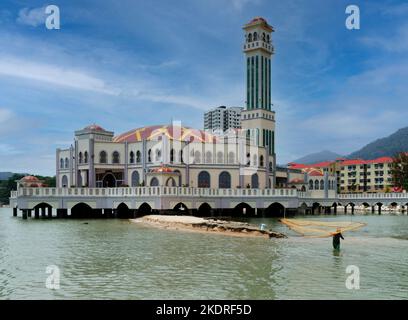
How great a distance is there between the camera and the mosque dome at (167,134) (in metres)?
69.8


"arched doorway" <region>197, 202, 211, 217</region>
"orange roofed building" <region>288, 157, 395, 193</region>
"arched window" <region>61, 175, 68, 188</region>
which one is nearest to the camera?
"arched doorway" <region>197, 202, 211, 217</region>

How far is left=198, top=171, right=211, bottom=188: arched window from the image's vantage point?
6819 centimetres

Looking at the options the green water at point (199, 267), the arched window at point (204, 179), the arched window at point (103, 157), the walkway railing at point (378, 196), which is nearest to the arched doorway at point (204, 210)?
the arched window at point (204, 179)

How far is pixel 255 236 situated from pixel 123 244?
9.87m

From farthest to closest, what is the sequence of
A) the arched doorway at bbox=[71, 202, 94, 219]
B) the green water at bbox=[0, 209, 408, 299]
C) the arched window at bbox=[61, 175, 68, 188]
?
the arched window at bbox=[61, 175, 68, 188], the arched doorway at bbox=[71, 202, 94, 219], the green water at bbox=[0, 209, 408, 299]

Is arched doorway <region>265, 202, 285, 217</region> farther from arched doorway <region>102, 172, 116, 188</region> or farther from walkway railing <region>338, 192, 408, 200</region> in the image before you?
walkway railing <region>338, 192, 408, 200</region>

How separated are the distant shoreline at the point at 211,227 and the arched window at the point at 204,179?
1915cm

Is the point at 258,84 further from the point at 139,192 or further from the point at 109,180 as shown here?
the point at 139,192

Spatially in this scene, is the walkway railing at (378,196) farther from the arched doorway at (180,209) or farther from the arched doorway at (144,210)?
the arched doorway at (144,210)

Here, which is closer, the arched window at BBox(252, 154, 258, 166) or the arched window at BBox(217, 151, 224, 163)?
the arched window at BBox(217, 151, 224, 163)

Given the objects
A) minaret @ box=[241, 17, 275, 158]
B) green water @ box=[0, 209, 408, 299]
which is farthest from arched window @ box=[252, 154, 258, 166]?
green water @ box=[0, 209, 408, 299]

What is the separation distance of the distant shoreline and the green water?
196 cm

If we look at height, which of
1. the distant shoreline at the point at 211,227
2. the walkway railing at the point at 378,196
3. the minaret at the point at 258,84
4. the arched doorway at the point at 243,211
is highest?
the minaret at the point at 258,84
